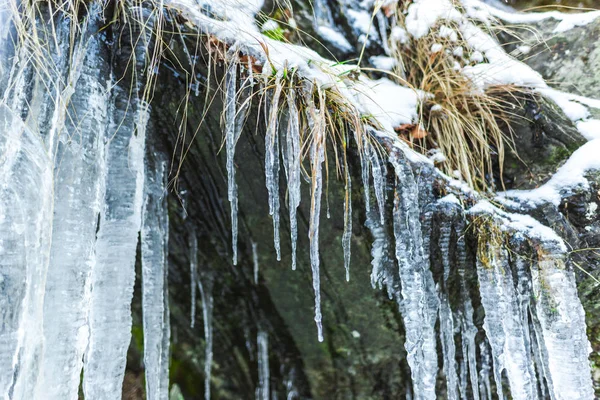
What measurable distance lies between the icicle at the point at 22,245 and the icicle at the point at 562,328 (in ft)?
6.04

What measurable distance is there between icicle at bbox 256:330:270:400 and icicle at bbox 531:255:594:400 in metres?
1.52

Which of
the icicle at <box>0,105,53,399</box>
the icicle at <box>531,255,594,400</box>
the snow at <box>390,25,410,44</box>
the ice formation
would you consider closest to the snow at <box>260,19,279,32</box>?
the ice formation

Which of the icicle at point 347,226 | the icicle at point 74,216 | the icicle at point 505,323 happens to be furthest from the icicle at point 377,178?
the icicle at point 74,216

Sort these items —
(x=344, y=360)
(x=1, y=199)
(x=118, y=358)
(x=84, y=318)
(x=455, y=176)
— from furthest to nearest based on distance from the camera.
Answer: (x=344, y=360), (x=455, y=176), (x=118, y=358), (x=84, y=318), (x=1, y=199)

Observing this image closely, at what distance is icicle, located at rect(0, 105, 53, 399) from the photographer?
52.3 inches

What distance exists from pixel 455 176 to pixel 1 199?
5.98ft

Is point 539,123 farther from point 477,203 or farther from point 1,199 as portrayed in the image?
point 1,199

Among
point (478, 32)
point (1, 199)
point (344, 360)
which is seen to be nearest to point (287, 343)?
point (344, 360)

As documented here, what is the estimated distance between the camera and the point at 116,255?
1.63m

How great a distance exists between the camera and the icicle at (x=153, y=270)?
1.85 m

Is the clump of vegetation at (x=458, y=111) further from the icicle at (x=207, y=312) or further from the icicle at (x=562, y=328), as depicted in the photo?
the icicle at (x=207, y=312)

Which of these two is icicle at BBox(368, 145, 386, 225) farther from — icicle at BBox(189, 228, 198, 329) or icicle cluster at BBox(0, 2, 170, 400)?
icicle at BBox(189, 228, 198, 329)

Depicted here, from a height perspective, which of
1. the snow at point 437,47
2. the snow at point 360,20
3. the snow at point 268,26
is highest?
the snow at point 360,20

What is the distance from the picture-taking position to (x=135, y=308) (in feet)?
8.70
